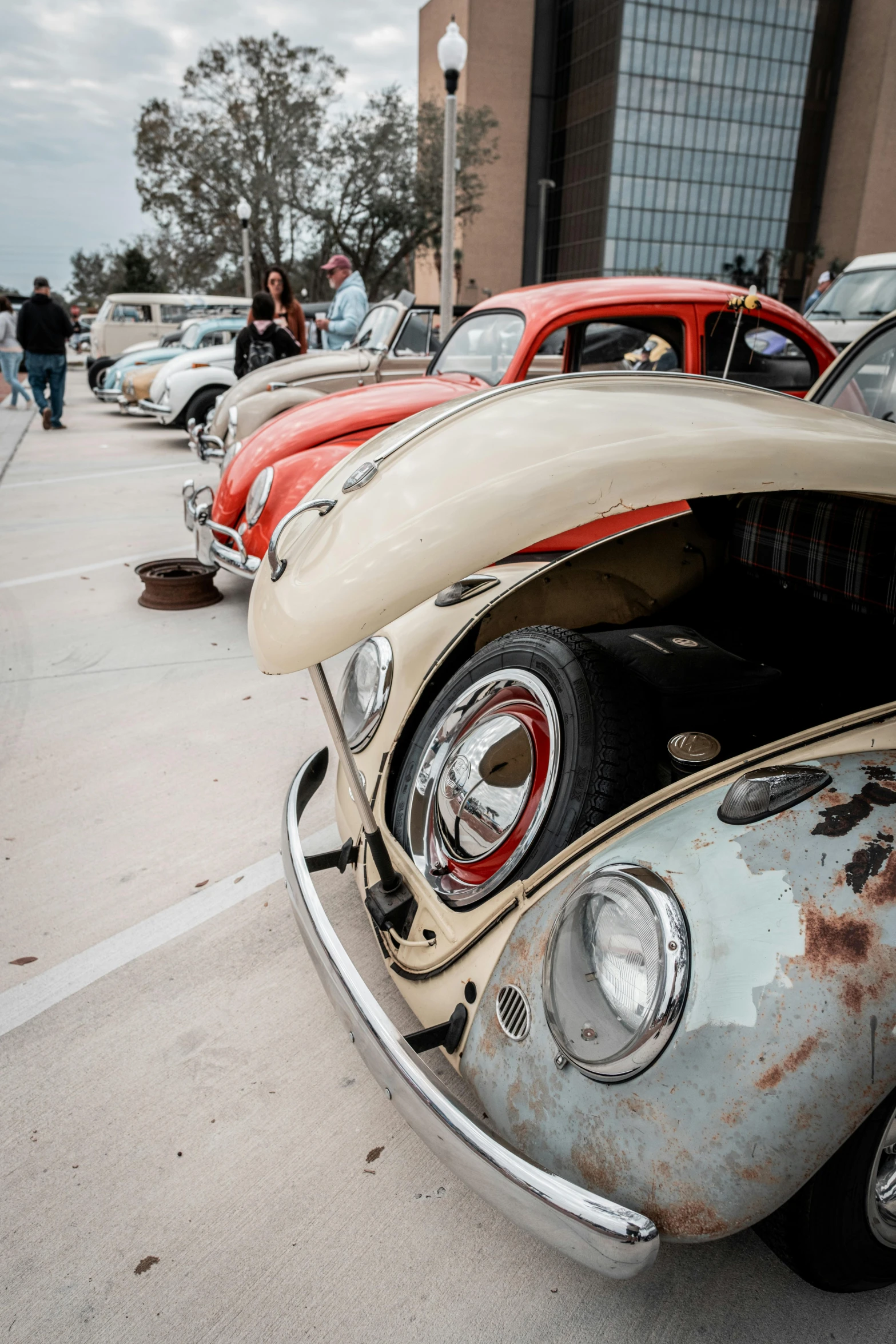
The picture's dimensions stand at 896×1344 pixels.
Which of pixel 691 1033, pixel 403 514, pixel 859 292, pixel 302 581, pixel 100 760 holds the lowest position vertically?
pixel 100 760

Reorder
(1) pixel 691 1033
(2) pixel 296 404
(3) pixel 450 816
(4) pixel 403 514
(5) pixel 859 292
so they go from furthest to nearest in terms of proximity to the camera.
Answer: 1. (5) pixel 859 292
2. (2) pixel 296 404
3. (3) pixel 450 816
4. (4) pixel 403 514
5. (1) pixel 691 1033

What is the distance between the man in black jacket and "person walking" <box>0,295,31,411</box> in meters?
1.52

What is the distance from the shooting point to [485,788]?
73.6 inches

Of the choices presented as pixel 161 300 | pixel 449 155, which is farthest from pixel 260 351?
pixel 161 300

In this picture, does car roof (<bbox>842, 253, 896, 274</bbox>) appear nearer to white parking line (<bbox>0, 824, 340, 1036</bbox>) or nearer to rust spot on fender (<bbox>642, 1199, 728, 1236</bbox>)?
white parking line (<bbox>0, 824, 340, 1036</bbox>)

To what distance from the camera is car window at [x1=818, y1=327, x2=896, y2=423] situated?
296 cm

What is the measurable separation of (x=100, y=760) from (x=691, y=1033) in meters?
2.87

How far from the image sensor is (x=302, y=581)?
151 centimetres

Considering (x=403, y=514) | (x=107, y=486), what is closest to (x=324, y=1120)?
(x=403, y=514)

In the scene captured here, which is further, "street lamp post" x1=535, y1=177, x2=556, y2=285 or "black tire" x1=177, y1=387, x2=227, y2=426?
"street lamp post" x1=535, y1=177, x2=556, y2=285

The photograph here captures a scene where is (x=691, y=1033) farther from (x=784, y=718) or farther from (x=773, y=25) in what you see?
(x=773, y=25)

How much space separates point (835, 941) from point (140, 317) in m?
20.3

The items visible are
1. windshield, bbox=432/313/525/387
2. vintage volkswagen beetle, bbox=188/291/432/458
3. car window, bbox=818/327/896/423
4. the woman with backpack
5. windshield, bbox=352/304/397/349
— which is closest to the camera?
car window, bbox=818/327/896/423

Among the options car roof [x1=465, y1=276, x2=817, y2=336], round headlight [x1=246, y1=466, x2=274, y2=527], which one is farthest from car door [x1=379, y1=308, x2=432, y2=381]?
round headlight [x1=246, y1=466, x2=274, y2=527]
